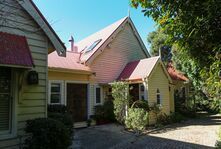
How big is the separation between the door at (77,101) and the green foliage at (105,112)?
819 millimetres

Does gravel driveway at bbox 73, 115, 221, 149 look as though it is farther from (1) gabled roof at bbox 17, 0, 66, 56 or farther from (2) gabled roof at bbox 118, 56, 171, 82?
(2) gabled roof at bbox 118, 56, 171, 82

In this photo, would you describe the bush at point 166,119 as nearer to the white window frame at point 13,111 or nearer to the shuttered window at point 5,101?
the white window frame at point 13,111

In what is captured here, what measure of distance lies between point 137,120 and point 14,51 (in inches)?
332

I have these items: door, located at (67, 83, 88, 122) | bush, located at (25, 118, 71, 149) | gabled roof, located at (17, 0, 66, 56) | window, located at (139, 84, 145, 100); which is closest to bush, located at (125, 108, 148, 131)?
window, located at (139, 84, 145, 100)

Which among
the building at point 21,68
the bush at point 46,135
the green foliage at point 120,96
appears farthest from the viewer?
the green foliage at point 120,96

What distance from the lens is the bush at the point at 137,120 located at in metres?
12.5

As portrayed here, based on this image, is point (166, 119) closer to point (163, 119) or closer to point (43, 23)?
point (163, 119)

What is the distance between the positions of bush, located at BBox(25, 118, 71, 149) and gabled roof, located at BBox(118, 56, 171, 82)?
921 cm

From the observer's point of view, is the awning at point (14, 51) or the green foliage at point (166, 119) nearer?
the awning at point (14, 51)

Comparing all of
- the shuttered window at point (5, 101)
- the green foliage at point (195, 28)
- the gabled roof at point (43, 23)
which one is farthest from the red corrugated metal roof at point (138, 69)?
the green foliage at point (195, 28)

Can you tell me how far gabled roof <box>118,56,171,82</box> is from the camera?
48.5 feet

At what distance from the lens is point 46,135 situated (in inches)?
224

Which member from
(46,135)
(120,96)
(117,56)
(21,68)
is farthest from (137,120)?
(21,68)

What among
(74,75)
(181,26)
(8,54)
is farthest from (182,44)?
(74,75)
